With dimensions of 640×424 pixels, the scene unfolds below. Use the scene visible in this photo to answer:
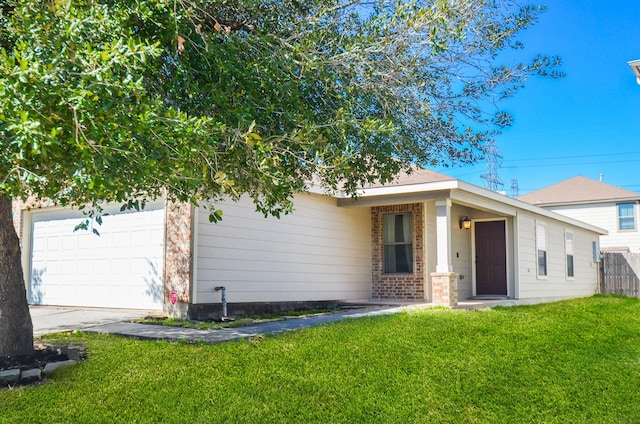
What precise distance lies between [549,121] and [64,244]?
1962cm

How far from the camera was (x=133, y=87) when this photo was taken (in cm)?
399

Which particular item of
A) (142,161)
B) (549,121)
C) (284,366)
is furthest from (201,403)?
(549,121)

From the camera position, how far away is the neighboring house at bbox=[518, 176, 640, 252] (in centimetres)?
2409

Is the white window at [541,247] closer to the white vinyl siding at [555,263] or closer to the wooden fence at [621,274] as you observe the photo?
the white vinyl siding at [555,263]

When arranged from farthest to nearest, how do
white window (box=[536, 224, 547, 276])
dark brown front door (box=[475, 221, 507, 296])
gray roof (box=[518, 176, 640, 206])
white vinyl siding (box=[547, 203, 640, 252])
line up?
gray roof (box=[518, 176, 640, 206]) < white vinyl siding (box=[547, 203, 640, 252]) < white window (box=[536, 224, 547, 276]) < dark brown front door (box=[475, 221, 507, 296])

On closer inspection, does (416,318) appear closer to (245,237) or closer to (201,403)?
(245,237)

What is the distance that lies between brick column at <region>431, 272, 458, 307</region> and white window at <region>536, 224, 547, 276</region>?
4944 millimetres

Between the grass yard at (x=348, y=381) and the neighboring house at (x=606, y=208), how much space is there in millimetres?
17934

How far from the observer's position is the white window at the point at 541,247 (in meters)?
15.3

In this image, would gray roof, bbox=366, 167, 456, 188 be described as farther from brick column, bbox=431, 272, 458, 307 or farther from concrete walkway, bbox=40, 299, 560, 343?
concrete walkway, bbox=40, 299, 560, 343

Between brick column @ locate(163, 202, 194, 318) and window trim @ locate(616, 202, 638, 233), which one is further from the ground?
window trim @ locate(616, 202, 638, 233)

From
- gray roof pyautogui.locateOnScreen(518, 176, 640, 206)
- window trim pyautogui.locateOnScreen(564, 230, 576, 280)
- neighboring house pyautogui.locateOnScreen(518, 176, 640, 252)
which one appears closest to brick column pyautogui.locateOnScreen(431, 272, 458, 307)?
window trim pyautogui.locateOnScreen(564, 230, 576, 280)

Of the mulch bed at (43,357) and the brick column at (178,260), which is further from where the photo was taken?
the brick column at (178,260)

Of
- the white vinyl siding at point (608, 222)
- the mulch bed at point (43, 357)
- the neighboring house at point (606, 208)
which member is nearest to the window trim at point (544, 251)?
the neighboring house at point (606, 208)
